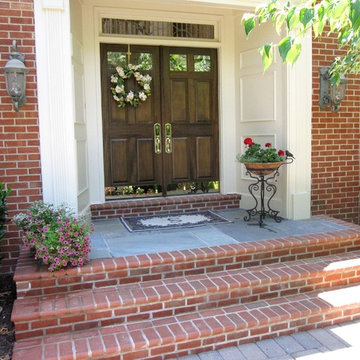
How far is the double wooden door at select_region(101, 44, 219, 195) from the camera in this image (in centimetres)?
502

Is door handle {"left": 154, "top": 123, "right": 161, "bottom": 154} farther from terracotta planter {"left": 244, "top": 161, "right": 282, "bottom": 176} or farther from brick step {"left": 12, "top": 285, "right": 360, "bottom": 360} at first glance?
brick step {"left": 12, "top": 285, "right": 360, "bottom": 360}

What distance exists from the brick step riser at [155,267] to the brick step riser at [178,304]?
0.94 feet

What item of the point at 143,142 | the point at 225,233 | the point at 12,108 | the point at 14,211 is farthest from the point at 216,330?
the point at 143,142

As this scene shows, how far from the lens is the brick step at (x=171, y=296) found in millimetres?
2748

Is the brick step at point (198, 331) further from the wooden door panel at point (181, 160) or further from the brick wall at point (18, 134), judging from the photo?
the wooden door panel at point (181, 160)

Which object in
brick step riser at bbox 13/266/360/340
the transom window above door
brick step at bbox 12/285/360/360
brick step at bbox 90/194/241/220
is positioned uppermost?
the transom window above door

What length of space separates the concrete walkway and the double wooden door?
276 cm

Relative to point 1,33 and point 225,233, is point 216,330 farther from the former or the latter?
point 1,33

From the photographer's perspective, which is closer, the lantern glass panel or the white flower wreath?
the lantern glass panel

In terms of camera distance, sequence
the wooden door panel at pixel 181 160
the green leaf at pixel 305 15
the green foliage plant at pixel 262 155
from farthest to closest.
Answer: the wooden door panel at pixel 181 160 → the green foliage plant at pixel 262 155 → the green leaf at pixel 305 15

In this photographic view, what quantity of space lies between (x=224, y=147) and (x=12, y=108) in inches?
111

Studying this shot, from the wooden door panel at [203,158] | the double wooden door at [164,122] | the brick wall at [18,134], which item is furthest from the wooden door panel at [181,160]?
the brick wall at [18,134]

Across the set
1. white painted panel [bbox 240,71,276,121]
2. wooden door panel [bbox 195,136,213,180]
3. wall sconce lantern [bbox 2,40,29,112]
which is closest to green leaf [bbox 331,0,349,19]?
wall sconce lantern [bbox 2,40,29,112]

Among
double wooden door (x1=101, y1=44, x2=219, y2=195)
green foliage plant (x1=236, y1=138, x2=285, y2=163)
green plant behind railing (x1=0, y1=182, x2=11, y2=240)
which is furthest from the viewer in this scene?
double wooden door (x1=101, y1=44, x2=219, y2=195)
